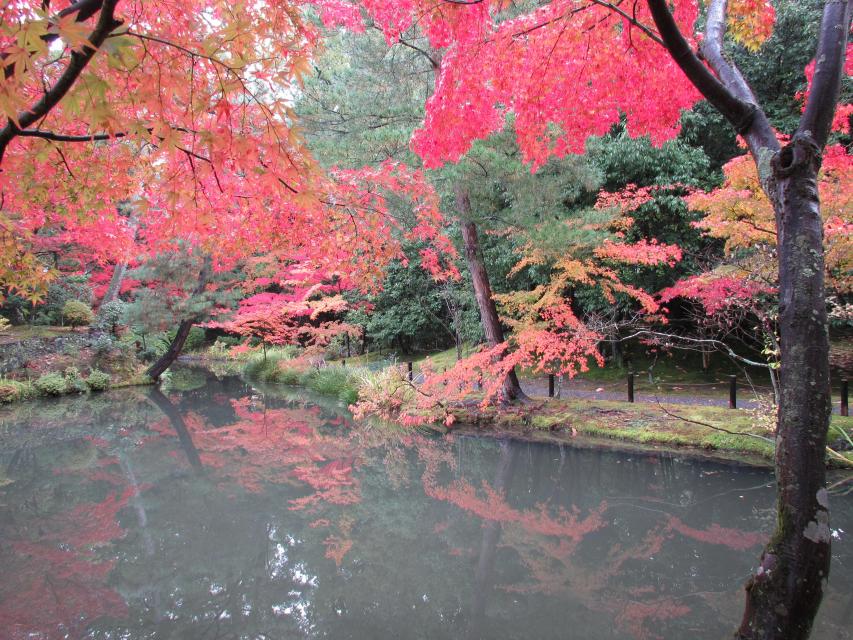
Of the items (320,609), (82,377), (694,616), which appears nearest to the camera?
(694,616)

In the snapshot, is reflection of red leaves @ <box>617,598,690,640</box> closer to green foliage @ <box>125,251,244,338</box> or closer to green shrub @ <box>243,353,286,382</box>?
green foliage @ <box>125,251,244,338</box>

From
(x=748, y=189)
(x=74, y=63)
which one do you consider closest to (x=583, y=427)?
(x=748, y=189)

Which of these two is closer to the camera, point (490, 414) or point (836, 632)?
point (836, 632)

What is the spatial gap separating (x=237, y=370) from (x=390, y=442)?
12487mm

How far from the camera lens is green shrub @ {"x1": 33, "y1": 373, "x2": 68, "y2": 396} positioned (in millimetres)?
12336

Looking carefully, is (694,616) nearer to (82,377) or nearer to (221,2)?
(221,2)

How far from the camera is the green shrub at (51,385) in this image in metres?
12.3

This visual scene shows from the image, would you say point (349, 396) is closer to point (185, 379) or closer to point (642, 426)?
point (642, 426)

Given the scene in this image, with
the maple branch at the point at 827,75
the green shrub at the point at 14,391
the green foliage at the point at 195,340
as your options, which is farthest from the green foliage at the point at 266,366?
the maple branch at the point at 827,75

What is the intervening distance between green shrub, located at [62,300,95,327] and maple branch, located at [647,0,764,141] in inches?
713

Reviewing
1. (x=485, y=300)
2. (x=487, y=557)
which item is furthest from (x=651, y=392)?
(x=487, y=557)

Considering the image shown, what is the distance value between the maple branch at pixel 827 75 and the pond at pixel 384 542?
282cm

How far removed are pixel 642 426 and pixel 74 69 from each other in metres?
7.14

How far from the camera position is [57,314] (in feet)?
56.6
